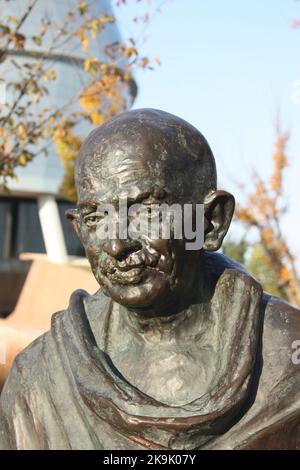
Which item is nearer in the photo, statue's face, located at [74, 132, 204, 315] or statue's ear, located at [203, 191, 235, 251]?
statue's face, located at [74, 132, 204, 315]

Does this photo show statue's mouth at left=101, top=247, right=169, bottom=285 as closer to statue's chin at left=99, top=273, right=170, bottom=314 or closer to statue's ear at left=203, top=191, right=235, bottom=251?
statue's chin at left=99, top=273, right=170, bottom=314

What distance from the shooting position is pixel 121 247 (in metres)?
2.00

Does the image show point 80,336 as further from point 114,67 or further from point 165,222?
point 114,67

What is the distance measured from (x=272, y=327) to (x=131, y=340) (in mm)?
438

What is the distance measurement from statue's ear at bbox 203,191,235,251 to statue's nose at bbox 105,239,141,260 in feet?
0.87

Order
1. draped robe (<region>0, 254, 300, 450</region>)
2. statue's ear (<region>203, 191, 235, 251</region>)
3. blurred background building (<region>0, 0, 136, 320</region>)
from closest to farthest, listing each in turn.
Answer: draped robe (<region>0, 254, 300, 450</region>), statue's ear (<region>203, 191, 235, 251</region>), blurred background building (<region>0, 0, 136, 320</region>)

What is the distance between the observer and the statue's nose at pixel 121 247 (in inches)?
78.7

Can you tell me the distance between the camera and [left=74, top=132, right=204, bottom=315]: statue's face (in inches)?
79.7

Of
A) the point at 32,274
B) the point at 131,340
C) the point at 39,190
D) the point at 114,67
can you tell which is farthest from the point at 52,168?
the point at 131,340

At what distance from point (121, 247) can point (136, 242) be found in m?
0.05

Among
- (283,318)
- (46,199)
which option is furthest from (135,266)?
(46,199)

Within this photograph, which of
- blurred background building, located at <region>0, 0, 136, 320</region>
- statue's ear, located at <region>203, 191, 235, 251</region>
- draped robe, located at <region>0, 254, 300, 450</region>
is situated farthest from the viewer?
blurred background building, located at <region>0, 0, 136, 320</region>

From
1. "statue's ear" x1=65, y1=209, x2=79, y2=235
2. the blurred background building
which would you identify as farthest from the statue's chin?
the blurred background building

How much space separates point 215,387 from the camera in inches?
80.5
